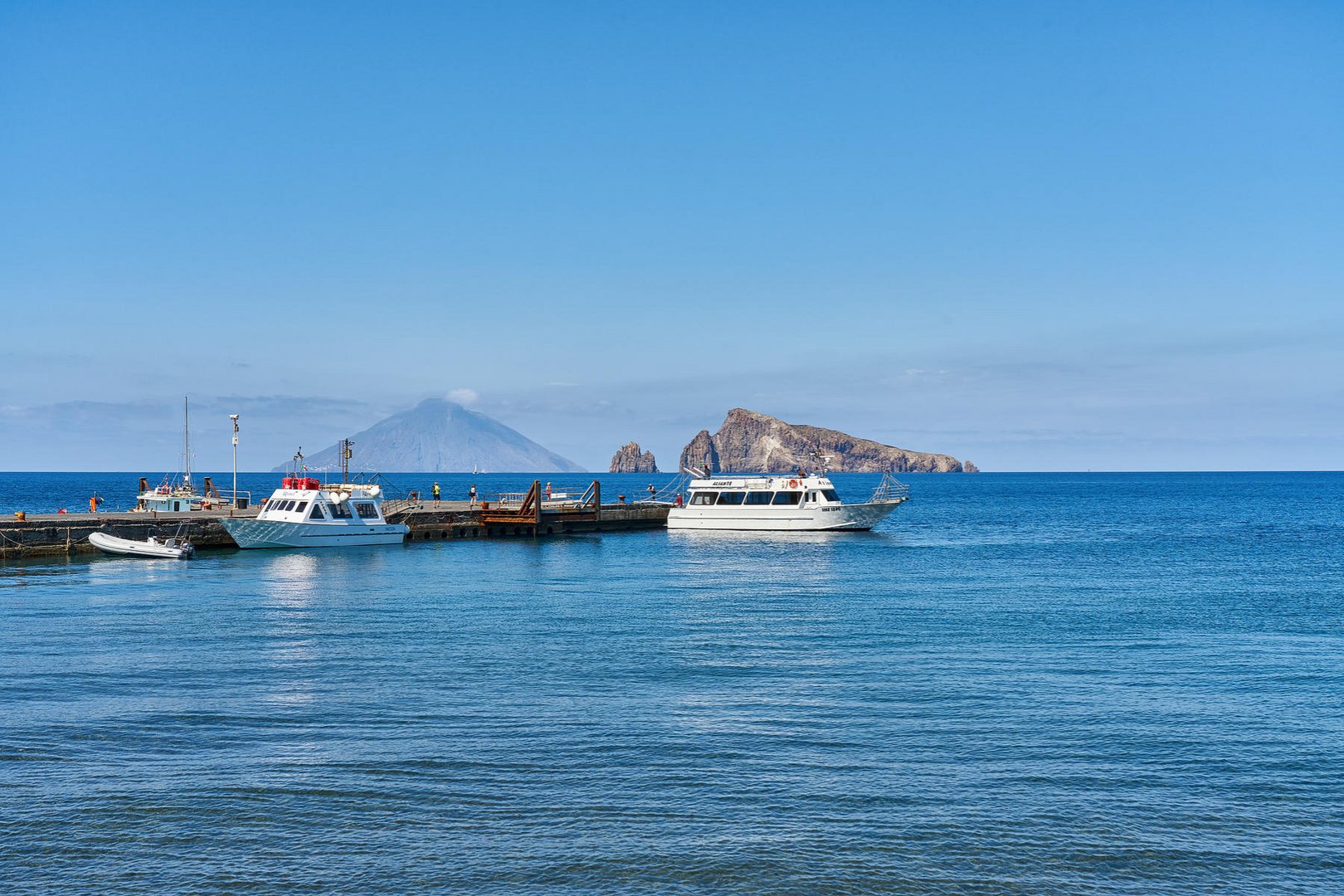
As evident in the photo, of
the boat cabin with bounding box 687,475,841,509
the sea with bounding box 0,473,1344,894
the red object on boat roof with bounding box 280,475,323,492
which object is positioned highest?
the red object on boat roof with bounding box 280,475,323,492

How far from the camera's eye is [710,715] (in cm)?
2053

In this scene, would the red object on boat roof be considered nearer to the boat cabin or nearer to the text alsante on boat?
the text alsante on boat

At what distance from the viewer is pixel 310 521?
6141 centimetres

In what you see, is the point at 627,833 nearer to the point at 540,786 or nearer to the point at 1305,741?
the point at 540,786

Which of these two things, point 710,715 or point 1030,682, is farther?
point 1030,682

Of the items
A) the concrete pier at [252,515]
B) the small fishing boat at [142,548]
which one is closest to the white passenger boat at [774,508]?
the concrete pier at [252,515]

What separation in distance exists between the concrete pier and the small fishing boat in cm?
129

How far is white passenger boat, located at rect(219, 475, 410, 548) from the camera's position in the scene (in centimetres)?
6091

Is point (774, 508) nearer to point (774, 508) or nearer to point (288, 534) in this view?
point (774, 508)

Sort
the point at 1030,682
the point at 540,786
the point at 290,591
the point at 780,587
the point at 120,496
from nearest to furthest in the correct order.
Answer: the point at 540,786 → the point at 1030,682 → the point at 290,591 → the point at 780,587 → the point at 120,496

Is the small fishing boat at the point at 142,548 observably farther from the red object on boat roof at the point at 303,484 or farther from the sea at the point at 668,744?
the sea at the point at 668,744

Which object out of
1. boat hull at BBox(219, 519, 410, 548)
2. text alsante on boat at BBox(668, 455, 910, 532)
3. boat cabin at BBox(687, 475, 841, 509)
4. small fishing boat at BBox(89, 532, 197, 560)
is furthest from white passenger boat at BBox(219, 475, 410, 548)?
boat cabin at BBox(687, 475, 841, 509)

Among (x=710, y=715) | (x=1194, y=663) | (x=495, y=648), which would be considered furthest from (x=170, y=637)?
(x=1194, y=663)

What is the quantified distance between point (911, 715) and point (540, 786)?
318 inches
